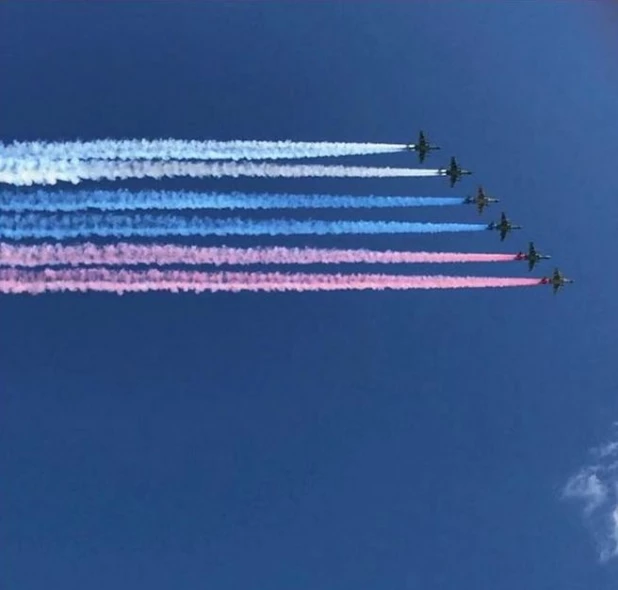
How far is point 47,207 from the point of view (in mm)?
48125

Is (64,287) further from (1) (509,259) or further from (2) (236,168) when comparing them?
(1) (509,259)

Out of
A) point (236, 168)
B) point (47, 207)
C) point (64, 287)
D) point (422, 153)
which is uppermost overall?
point (422, 153)

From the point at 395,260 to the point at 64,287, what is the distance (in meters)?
19.7

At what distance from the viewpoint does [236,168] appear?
53969 millimetres

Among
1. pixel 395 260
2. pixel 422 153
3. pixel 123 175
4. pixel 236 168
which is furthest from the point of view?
pixel 422 153

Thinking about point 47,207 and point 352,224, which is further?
point 352,224

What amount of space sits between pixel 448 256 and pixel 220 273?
14986 mm

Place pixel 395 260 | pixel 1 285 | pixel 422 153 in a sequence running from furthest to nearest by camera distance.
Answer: pixel 422 153, pixel 395 260, pixel 1 285

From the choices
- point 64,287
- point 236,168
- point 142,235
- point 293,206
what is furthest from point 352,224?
point 64,287

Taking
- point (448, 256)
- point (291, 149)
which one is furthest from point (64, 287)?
point (448, 256)

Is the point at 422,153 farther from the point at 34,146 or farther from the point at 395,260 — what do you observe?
the point at 34,146

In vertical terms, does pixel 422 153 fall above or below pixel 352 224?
above

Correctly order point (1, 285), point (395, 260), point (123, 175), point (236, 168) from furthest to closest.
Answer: point (395, 260)
point (236, 168)
point (123, 175)
point (1, 285)

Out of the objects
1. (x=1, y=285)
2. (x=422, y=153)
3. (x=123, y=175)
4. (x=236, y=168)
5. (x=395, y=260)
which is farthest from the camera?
(x=422, y=153)
